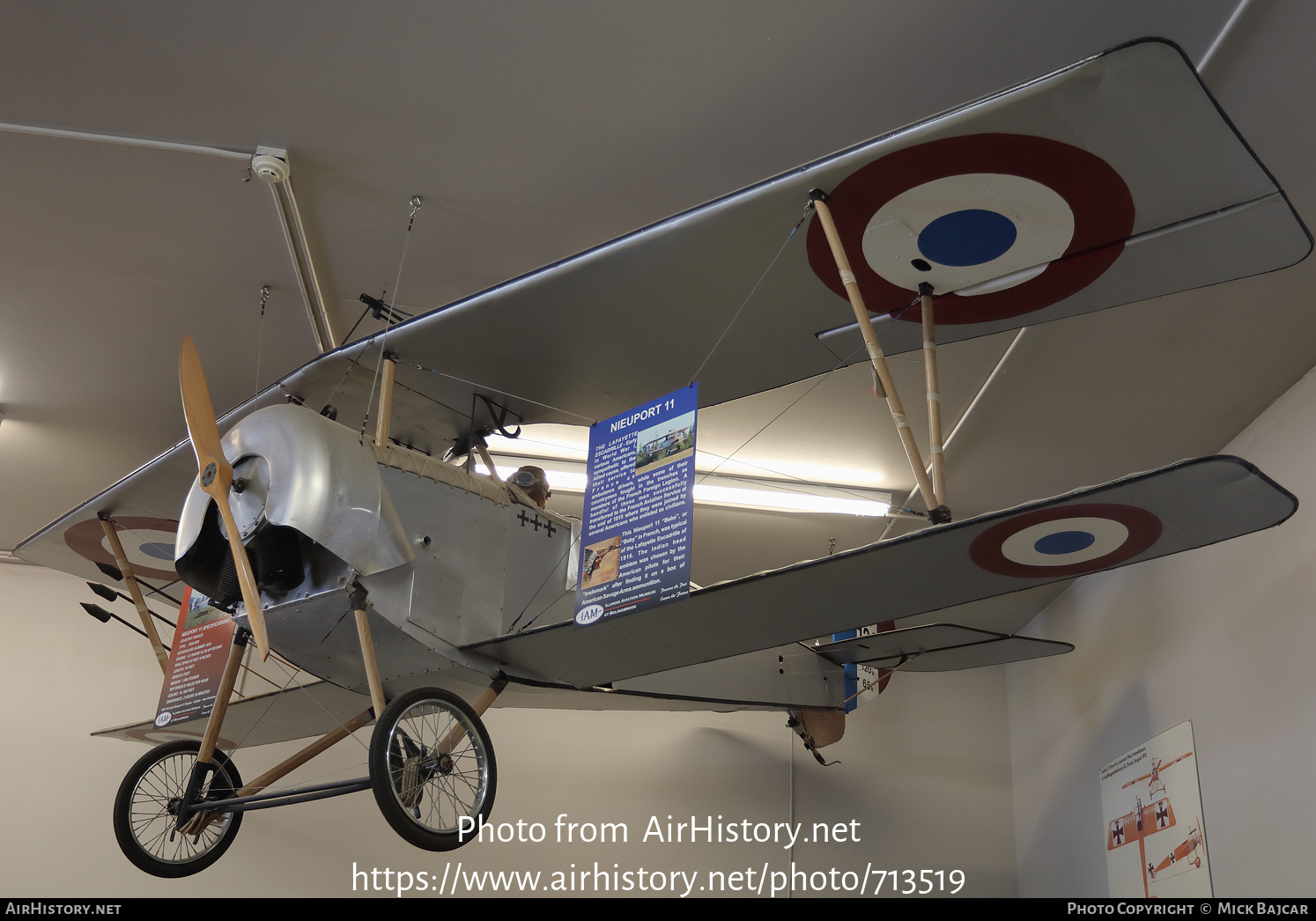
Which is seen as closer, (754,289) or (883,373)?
(883,373)

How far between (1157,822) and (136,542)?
7.03 m

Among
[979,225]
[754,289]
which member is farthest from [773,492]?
[979,225]

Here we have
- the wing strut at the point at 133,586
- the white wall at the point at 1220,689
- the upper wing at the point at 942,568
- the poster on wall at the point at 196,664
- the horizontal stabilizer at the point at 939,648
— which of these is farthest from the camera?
the horizontal stabilizer at the point at 939,648

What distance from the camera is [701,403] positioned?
18.5ft

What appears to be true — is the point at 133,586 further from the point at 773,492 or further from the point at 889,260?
the point at 889,260

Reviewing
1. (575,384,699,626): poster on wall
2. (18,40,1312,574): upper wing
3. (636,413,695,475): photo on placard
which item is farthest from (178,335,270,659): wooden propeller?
(636,413,695,475): photo on placard

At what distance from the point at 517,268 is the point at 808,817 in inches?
240

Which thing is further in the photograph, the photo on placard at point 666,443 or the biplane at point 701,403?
the photo on placard at point 666,443

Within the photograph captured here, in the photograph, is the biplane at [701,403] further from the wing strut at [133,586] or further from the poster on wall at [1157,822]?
the poster on wall at [1157,822]

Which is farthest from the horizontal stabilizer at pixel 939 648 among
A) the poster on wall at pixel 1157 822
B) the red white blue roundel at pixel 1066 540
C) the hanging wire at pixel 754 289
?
the red white blue roundel at pixel 1066 540

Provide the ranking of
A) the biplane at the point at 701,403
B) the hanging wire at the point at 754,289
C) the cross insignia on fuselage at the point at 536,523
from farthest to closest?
the cross insignia on fuselage at the point at 536,523 → the hanging wire at the point at 754,289 → the biplane at the point at 701,403

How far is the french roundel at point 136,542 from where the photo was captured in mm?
6867

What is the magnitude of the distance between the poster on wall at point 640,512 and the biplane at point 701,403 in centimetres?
13
